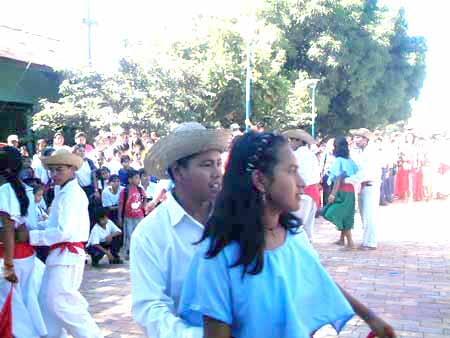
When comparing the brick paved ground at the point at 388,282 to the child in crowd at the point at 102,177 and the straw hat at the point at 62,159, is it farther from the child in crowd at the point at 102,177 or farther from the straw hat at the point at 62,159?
the child in crowd at the point at 102,177

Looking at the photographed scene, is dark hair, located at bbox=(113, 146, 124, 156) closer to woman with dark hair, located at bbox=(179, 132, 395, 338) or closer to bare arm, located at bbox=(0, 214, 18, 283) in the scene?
bare arm, located at bbox=(0, 214, 18, 283)

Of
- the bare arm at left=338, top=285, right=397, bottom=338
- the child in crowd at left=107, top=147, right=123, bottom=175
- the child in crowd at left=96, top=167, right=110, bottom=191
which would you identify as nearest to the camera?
the bare arm at left=338, top=285, right=397, bottom=338

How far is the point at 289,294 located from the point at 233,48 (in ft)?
69.7

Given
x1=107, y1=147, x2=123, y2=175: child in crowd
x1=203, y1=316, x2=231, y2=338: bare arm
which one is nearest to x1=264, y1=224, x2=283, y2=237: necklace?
x1=203, y1=316, x2=231, y2=338: bare arm

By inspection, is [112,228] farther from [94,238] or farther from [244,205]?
[244,205]

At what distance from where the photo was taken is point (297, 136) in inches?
315

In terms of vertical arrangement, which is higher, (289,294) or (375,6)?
(375,6)

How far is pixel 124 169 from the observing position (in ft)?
30.7

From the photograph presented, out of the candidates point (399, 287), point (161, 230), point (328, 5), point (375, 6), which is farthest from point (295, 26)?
point (161, 230)

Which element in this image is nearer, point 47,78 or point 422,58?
point 47,78

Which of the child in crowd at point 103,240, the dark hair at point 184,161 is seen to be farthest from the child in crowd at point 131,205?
the dark hair at point 184,161

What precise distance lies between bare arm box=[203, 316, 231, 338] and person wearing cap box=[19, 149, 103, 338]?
2558 millimetres

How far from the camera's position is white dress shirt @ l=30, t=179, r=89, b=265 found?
13.4 feet

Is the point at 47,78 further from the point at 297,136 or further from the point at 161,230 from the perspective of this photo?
the point at 161,230
